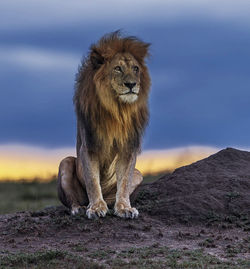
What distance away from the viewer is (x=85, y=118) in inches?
342

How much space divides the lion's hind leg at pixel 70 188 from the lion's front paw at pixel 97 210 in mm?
609

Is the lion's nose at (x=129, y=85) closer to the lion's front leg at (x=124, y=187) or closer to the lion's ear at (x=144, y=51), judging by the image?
the lion's ear at (x=144, y=51)

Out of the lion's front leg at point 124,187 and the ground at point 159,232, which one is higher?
the lion's front leg at point 124,187

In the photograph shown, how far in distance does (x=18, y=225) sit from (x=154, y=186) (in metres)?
3.05

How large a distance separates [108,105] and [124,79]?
1.51 ft

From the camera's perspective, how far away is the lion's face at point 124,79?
26.9 ft

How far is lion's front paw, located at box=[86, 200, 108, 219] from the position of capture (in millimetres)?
8492

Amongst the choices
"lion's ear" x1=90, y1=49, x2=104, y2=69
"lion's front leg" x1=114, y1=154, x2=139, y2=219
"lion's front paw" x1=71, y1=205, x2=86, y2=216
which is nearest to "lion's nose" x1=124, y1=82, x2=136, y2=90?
"lion's ear" x1=90, y1=49, x2=104, y2=69

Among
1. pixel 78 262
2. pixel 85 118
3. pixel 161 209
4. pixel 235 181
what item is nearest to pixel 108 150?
pixel 85 118

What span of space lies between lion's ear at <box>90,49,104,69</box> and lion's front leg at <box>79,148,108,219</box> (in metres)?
1.28

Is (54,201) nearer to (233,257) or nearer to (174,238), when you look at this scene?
(174,238)

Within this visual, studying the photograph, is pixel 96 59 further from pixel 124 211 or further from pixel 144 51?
pixel 124 211

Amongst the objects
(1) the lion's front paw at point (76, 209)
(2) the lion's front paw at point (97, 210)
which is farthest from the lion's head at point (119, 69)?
(1) the lion's front paw at point (76, 209)

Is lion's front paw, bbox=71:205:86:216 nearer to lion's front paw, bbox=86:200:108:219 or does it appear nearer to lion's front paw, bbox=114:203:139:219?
lion's front paw, bbox=86:200:108:219
